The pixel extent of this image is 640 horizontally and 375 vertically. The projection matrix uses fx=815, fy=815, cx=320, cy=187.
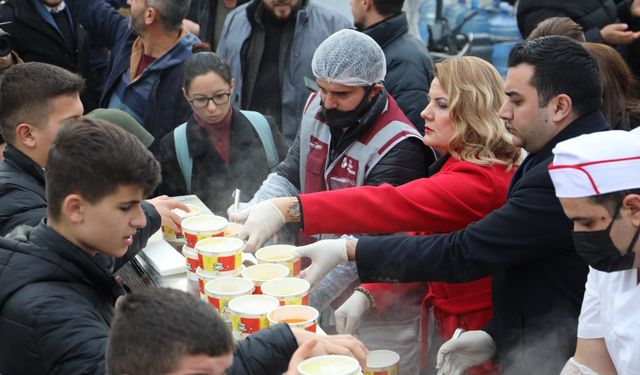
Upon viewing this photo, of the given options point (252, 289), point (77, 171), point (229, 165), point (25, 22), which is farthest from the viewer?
point (25, 22)

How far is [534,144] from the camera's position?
296 centimetres

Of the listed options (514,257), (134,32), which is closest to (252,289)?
(514,257)

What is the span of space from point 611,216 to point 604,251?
0.35 ft

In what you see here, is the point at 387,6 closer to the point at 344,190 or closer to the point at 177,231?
the point at 344,190

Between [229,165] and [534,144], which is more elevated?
[534,144]

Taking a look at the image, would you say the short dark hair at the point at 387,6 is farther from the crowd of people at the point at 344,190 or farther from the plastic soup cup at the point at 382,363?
the plastic soup cup at the point at 382,363

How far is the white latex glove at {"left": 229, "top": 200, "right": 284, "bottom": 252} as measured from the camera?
325 centimetres

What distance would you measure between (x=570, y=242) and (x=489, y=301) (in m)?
0.61

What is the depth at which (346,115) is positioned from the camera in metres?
3.73

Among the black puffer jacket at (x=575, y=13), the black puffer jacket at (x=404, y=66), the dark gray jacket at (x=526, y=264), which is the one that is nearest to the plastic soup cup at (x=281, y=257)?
the dark gray jacket at (x=526, y=264)

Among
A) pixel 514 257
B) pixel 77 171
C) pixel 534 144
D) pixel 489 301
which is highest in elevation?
pixel 77 171

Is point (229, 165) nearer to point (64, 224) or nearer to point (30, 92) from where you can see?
point (30, 92)

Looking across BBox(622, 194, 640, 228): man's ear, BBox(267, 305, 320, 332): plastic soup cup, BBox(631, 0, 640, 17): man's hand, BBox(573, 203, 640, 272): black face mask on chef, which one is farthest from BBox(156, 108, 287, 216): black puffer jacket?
BBox(631, 0, 640, 17): man's hand

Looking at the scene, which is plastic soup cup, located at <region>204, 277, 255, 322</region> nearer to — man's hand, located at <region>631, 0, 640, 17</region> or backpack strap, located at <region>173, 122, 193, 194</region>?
backpack strap, located at <region>173, 122, 193, 194</region>
